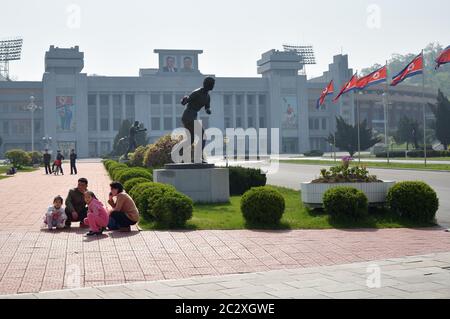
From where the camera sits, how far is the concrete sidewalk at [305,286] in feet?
20.8

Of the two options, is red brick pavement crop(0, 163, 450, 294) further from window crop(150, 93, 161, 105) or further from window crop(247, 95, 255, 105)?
window crop(247, 95, 255, 105)

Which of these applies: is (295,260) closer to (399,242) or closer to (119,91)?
(399,242)

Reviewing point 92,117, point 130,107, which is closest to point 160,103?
point 130,107

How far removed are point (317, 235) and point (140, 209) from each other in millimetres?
4226

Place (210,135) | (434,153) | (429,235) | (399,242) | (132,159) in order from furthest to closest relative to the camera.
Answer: (210,135)
(434,153)
(132,159)
(429,235)
(399,242)

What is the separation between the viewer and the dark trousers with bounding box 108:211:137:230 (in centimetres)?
1117

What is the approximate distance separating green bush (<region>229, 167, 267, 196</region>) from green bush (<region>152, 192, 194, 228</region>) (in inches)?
340

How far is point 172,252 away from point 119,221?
2.33 meters

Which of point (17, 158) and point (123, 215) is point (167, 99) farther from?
point (123, 215)

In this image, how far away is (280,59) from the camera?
108 metres

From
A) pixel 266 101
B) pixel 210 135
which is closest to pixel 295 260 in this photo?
pixel 210 135

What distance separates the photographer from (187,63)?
105625 millimetres

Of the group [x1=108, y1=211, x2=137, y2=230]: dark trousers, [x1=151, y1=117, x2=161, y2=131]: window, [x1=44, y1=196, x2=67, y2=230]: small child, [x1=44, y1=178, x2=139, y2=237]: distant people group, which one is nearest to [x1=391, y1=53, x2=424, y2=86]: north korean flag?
[x1=44, y1=178, x2=139, y2=237]: distant people group

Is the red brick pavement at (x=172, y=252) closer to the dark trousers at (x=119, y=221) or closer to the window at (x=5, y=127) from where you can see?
the dark trousers at (x=119, y=221)
